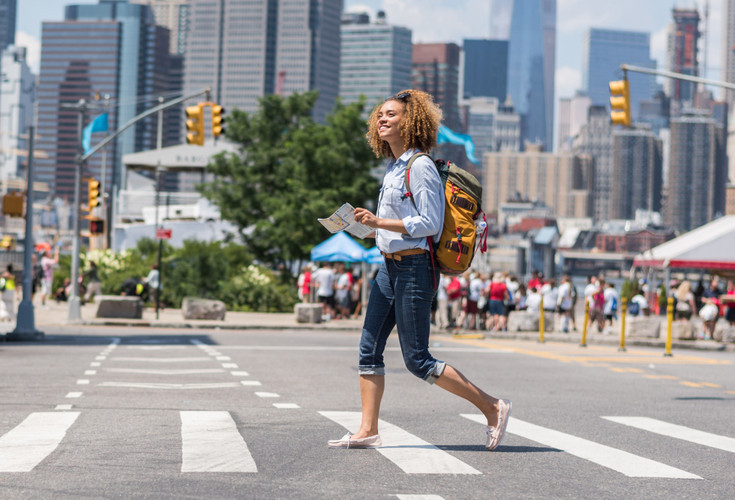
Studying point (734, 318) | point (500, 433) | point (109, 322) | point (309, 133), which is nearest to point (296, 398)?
point (500, 433)

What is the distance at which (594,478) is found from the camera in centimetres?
576

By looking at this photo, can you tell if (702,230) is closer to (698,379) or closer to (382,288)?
(698,379)

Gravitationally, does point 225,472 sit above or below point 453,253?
below

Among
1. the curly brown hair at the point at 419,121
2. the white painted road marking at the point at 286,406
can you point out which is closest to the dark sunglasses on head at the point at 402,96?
the curly brown hair at the point at 419,121

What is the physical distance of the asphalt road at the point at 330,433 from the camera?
5.38 meters

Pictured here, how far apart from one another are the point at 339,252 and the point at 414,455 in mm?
26118

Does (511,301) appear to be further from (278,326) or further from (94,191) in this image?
(94,191)

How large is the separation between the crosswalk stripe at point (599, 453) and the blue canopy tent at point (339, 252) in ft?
77.2

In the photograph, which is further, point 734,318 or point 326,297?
point 326,297

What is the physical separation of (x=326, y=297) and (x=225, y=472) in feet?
88.2

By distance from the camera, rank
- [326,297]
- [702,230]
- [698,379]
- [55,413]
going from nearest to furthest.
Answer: [55,413]
[698,379]
[326,297]
[702,230]

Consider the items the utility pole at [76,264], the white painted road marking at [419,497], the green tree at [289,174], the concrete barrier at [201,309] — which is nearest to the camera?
the white painted road marking at [419,497]

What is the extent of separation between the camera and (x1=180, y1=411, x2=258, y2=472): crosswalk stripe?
5.78 m

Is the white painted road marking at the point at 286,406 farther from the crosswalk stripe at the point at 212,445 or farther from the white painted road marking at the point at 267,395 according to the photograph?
the crosswalk stripe at the point at 212,445
